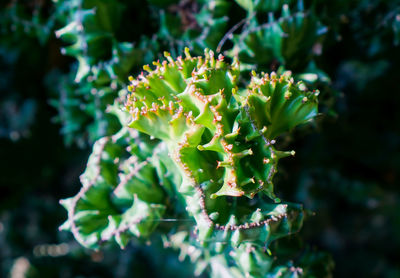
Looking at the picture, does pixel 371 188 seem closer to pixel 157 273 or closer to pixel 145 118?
pixel 157 273

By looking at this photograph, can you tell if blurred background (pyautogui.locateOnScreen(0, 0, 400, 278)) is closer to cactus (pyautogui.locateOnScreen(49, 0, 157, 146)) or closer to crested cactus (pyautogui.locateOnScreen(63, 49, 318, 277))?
cactus (pyautogui.locateOnScreen(49, 0, 157, 146))

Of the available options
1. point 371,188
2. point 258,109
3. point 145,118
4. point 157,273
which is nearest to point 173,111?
point 145,118

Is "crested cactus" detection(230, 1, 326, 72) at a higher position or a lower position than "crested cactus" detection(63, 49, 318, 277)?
higher

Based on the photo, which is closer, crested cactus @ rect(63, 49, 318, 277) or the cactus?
crested cactus @ rect(63, 49, 318, 277)

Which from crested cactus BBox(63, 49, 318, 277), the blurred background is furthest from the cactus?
crested cactus BBox(63, 49, 318, 277)

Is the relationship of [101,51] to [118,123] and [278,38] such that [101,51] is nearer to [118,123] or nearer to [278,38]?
[118,123]
